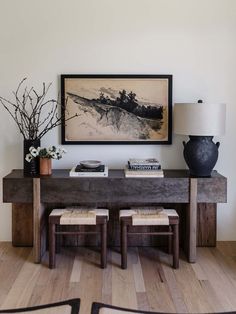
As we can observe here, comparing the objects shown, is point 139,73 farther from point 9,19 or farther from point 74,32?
point 9,19

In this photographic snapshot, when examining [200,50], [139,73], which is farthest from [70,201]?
[200,50]

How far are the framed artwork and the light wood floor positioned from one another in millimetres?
1053

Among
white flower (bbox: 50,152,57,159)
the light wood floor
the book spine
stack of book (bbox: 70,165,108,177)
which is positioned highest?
white flower (bbox: 50,152,57,159)

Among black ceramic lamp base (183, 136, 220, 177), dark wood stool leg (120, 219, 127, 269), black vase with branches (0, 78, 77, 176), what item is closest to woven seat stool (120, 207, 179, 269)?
dark wood stool leg (120, 219, 127, 269)

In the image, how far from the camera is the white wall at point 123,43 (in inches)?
132

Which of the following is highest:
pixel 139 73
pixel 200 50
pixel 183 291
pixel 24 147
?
pixel 200 50

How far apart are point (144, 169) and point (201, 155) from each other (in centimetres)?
49

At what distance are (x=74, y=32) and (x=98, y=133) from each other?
938 millimetres

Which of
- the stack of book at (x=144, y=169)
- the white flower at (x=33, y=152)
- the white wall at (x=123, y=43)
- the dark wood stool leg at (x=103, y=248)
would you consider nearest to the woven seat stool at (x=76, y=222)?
the dark wood stool leg at (x=103, y=248)

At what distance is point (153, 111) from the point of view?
3436 mm

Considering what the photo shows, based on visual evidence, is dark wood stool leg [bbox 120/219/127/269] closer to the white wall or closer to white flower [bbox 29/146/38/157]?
white flower [bbox 29/146/38/157]

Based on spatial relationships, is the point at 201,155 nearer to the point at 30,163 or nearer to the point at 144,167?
the point at 144,167

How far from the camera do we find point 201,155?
309cm

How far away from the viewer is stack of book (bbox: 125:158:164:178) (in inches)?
123
